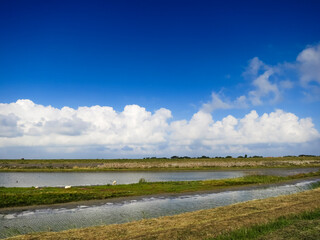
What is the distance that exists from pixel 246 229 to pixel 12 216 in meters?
21.9

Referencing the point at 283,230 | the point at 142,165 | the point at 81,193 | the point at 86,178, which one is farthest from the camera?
the point at 142,165

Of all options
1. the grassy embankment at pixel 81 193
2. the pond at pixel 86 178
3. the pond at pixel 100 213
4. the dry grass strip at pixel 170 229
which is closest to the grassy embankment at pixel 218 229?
the dry grass strip at pixel 170 229

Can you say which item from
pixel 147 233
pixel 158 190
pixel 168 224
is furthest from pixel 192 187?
pixel 147 233

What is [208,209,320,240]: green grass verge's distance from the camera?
41.4 feet

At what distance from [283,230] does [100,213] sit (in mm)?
17595

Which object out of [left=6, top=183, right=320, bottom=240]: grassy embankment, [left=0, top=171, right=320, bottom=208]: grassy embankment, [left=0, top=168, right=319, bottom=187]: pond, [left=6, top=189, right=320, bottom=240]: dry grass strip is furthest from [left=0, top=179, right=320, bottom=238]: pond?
[left=0, top=168, right=319, bottom=187]: pond

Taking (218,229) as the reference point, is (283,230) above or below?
above

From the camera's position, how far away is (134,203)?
31422 mm

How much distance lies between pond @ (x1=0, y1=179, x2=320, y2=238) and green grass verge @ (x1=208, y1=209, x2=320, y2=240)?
11.4m

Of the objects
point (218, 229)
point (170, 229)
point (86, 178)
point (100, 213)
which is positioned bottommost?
point (86, 178)

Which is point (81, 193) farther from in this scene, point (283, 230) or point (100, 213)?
point (283, 230)

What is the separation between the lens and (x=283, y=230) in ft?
44.4

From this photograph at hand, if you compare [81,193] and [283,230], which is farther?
[81,193]

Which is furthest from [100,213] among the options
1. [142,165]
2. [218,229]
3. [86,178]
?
[142,165]
